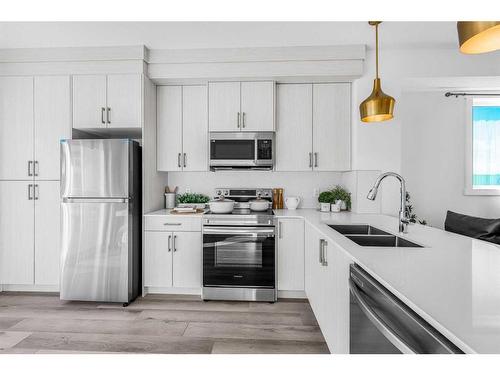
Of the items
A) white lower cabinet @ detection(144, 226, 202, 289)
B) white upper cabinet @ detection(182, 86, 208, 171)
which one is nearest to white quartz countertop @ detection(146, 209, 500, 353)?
white lower cabinet @ detection(144, 226, 202, 289)

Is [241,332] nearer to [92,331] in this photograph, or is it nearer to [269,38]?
[92,331]

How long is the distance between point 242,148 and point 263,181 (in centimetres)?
56

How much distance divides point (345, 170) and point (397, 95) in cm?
89

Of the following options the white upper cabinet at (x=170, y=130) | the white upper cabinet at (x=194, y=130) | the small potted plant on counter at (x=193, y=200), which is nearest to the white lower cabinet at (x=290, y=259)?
the small potted plant on counter at (x=193, y=200)

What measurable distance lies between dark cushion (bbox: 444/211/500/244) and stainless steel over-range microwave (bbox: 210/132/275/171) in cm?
167

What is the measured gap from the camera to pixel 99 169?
110 inches

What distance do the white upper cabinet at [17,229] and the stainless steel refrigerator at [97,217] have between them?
21.0 inches

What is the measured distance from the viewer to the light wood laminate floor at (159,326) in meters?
2.13

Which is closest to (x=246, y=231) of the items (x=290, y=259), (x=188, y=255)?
(x=290, y=259)

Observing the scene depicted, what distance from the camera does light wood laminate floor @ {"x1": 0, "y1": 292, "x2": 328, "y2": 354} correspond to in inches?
84.0

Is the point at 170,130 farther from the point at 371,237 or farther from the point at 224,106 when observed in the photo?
the point at 371,237

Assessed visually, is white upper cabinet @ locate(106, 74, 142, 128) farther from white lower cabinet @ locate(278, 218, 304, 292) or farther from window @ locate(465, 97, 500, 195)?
window @ locate(465, 97, 500, 195)

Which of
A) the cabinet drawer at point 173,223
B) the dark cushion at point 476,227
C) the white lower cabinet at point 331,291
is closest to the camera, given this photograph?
the white lower cabinet at point 331,291

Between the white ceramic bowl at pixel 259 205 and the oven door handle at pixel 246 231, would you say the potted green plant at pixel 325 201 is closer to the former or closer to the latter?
the white ceramic bowl at pixel 259 205
